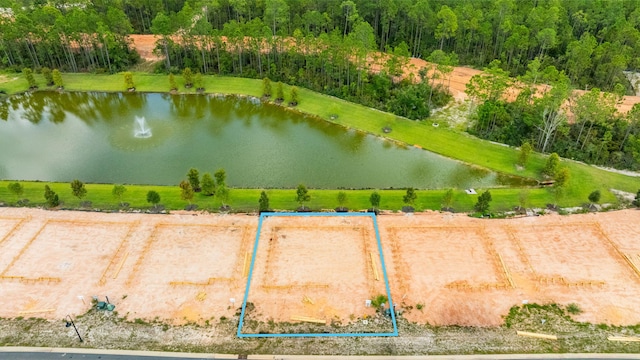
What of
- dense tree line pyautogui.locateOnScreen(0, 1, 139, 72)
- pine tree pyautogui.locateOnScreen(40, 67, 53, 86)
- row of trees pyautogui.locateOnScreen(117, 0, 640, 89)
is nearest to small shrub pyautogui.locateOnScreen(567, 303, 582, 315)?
row of trees pyautogui.locateOnScreen(117, 0, 640, 89)

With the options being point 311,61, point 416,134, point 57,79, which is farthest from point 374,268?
point 57,79

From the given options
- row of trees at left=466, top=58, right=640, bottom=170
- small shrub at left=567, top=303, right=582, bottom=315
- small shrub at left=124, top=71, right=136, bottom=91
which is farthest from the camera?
small shrub at left=124, top=71, right=136, bottom=91

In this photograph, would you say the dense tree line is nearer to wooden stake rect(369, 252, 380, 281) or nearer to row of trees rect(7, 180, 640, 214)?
row of trees rect(7, 180, 640, 214)

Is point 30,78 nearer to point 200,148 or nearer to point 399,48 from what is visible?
point 200,148

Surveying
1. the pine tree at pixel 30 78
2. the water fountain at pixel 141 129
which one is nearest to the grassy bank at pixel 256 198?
the water fountain at pixel 141 129

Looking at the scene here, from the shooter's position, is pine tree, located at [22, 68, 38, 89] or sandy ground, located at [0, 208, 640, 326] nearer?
sandy ground, located at [0, 208, 640, 326]

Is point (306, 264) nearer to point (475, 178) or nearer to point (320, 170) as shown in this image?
point (320, 170)
